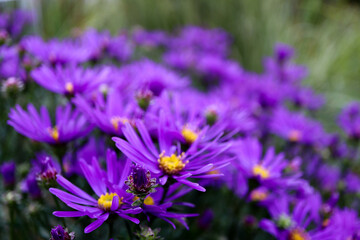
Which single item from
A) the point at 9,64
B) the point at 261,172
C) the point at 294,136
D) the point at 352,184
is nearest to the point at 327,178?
the point at 352,184

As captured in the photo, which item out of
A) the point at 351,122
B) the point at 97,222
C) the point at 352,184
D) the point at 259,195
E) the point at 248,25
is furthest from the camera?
the point at 248,25

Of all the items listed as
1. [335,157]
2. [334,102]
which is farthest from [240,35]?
[335,157]

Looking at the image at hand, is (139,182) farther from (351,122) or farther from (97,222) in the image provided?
(351,122)

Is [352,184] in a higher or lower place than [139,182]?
lower

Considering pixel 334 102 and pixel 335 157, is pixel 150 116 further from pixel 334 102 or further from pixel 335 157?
pixel 334 102

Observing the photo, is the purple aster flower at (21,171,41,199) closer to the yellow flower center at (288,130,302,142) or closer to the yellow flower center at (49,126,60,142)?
the yellow flower center at (49,126,60,142)

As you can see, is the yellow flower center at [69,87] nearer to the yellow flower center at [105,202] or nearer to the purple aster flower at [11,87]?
the purple aster flower at [11,87]
